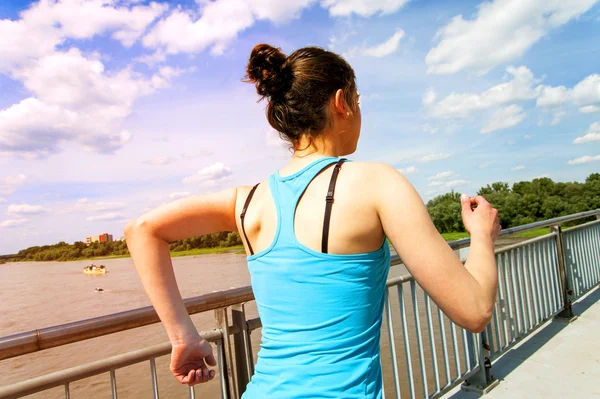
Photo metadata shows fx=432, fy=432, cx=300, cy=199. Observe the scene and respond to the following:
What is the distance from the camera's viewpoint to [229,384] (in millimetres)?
1683

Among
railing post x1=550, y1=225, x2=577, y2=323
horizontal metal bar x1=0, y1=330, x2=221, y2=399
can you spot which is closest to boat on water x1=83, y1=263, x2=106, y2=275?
railing post x1=550, y1=225, x2=577, y2=323

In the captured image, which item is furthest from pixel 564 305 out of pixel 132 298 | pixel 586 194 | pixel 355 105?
pixel 586 194

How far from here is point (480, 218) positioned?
0.88 m

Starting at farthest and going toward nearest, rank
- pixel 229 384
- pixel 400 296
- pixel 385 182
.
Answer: pixel 400 296
pixel 229 384
pixel 385 182

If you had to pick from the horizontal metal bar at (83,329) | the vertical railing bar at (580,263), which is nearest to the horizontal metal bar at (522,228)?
the vertical railing bar at (580,263)

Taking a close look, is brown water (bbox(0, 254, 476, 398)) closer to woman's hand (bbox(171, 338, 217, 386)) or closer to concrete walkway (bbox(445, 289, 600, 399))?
concrete walkway (bbox(445, 289, 600, 399))

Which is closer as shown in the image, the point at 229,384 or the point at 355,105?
the point at 355,105

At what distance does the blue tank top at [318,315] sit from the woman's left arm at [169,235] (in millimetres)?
177

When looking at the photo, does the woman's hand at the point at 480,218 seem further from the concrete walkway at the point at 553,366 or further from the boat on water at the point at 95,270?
the boat on water at the point at 95,270

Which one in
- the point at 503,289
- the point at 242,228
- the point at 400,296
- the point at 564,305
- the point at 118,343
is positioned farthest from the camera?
the point at 118,343

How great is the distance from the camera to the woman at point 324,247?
756 mm

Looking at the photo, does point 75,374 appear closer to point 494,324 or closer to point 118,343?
point 494,324

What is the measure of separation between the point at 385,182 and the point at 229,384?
1.25 meters

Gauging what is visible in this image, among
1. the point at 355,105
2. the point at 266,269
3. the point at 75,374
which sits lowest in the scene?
the point at 75,374
